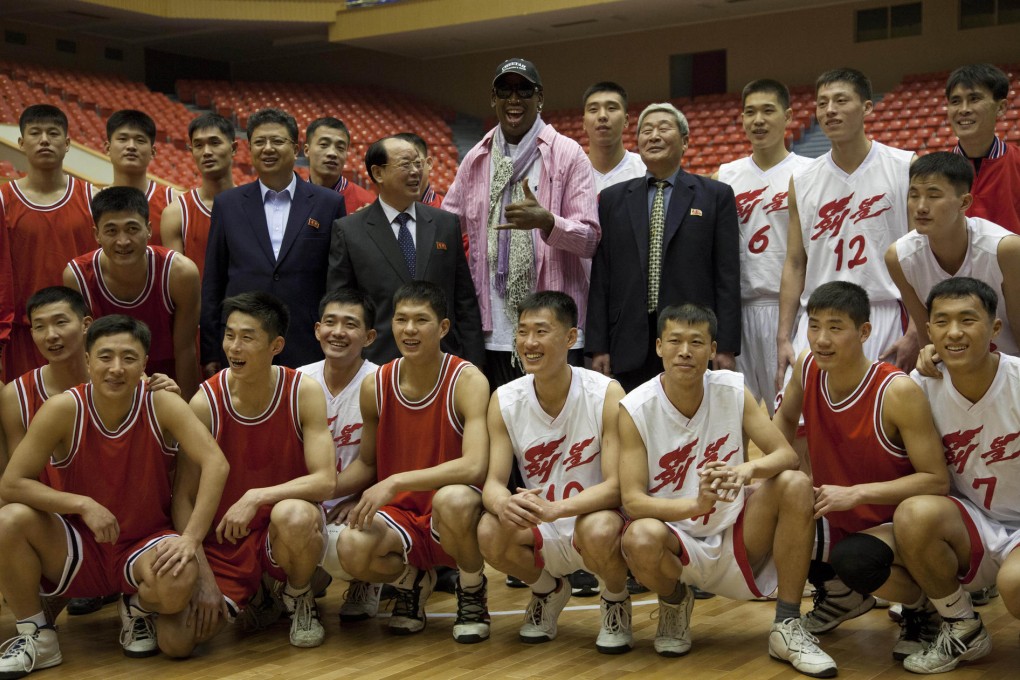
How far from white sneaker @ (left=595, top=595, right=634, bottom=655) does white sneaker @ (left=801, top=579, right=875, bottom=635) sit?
64 cm

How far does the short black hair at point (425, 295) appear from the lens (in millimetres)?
4000

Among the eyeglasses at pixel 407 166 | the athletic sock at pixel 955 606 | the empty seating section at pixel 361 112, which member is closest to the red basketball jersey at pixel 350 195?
the eyeglasses at pixel 407 166

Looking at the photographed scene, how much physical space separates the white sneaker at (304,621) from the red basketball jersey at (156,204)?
213 centimetres

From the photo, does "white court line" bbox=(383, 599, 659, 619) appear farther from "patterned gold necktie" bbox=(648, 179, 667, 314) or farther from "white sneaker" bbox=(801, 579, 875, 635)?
"patterned gold necktie" bbox=(648, 179, 667, 314)

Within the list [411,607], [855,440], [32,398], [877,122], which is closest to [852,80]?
[855,440]

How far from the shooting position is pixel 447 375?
4.06m

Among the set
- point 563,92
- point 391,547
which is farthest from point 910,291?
point 563,92

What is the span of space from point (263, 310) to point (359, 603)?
122 cm

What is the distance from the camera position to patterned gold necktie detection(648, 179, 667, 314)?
4398 millimetres

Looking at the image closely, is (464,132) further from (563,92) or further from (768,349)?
(768,349)

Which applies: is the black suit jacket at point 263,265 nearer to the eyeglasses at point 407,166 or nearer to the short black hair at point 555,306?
the eyeglasses at point 407,166

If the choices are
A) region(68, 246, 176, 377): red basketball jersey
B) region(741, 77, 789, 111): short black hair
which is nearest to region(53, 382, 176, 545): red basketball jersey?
region(68, 246, 176, 377): red basketball jersey

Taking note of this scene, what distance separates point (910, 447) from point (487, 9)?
590 inches

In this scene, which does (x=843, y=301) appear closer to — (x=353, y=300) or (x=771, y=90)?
(x=771, y=90)
